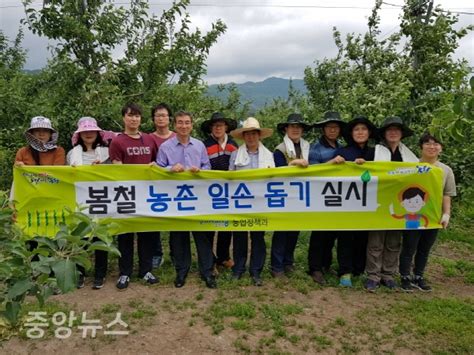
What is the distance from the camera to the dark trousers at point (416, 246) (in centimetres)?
525

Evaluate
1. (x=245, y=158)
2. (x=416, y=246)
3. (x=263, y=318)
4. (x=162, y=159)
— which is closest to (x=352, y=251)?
(x=416, y=246)

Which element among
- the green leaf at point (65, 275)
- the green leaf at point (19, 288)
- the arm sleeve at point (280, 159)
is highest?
the arm sleeve at point (280, 159)

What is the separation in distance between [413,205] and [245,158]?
2.04 m

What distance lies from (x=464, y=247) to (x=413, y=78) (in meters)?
3.04

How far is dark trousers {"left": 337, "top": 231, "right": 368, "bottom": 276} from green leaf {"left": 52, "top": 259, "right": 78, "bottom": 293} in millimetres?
4260

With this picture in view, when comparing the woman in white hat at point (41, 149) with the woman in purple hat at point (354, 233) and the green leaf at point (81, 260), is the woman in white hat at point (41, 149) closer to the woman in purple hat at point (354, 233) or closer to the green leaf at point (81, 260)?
the woman in purple hat at point (354, 233)

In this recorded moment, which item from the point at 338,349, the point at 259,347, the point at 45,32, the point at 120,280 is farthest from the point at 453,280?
the point at 45,32

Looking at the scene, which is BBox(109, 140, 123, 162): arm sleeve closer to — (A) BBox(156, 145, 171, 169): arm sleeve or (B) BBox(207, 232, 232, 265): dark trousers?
(A) BBox(156, 145, 171, 169): arm sleeve

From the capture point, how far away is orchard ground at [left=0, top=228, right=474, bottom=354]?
398 cm

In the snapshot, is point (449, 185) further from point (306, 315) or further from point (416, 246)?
point (306, 315)

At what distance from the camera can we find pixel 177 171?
5.09 m

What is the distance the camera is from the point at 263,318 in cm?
446

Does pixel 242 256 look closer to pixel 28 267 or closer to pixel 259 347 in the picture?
pixel 259 347

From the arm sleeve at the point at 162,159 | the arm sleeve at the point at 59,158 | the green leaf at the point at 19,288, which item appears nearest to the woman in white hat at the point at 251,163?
the arm sleeve at the point at 162,159
